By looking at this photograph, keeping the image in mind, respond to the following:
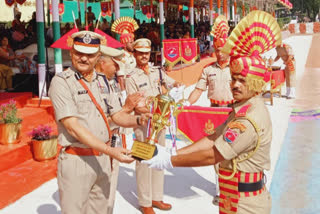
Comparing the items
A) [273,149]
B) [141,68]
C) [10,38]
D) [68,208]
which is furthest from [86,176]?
[10,38]

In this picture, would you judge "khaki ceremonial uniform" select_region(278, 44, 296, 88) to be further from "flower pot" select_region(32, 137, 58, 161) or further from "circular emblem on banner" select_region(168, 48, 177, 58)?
"flower pot" select_region(32, 137, 58, 161)

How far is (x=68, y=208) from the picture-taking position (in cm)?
366

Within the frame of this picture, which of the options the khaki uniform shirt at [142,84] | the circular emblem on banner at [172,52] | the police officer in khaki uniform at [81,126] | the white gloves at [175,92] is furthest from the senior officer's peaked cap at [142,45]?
the circular emblem on banner at [172,52]

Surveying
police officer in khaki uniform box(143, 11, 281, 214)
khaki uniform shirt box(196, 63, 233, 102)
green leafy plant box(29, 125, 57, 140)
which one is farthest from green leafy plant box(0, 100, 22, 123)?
police officer in khaki uniform box(143, 11, 281, 214)

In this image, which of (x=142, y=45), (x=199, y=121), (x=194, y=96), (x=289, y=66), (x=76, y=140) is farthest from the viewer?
(x=289, y=66)

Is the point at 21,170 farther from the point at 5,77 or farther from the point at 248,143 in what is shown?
the point at 248,143

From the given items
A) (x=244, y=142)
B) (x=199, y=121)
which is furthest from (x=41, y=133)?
(x=244, y=142)

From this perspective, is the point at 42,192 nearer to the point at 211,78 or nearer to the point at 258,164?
the point at 211,78

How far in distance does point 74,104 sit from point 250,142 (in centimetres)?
149

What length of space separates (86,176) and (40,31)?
7.21 m

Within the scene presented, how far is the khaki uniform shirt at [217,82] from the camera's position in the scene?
238 inches

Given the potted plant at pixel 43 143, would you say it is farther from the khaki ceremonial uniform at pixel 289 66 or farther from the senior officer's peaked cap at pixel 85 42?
the khaki ceremonial uniform at pixel 289 66

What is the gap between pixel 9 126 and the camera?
6.82 meters

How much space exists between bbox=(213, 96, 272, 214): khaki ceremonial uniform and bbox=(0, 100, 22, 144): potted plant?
4.62 meters
